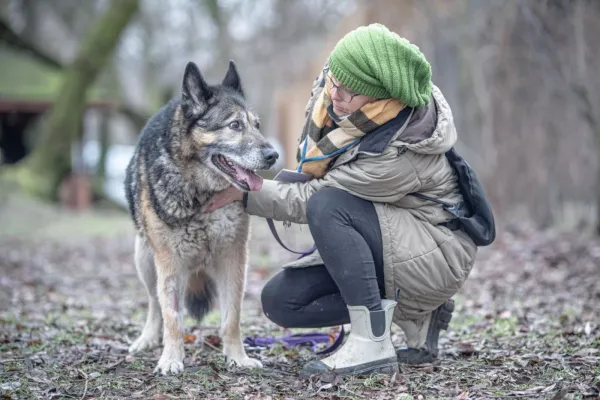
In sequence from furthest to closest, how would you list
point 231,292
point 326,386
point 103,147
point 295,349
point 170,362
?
1. point 103,147
2. point 295,349
3. point 231,292
4. point 170,362
5. point 326,386

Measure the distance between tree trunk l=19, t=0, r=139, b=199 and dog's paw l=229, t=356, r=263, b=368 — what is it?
11.8 m

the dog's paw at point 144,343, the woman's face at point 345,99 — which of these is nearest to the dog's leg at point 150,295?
the dog's paw at point 144,343

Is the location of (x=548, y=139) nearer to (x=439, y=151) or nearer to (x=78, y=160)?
(x=439, y=151)

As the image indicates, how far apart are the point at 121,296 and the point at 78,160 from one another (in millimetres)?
10227

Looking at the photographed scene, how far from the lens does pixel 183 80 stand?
3.85 m

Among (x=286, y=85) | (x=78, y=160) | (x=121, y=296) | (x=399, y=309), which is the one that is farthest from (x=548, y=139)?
(x=286, y=85)

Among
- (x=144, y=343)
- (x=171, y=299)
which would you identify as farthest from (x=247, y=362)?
(x=144, y=343)

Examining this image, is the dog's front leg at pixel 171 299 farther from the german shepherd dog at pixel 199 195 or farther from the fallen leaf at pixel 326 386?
the fallen leaf at pixel 326 386

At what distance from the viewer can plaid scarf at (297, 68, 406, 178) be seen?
3441 millimetres

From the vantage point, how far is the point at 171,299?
391 cm

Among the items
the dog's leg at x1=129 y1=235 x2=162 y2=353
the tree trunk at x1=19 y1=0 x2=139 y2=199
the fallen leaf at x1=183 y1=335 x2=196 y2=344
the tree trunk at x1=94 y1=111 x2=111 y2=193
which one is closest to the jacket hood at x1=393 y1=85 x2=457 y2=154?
the dog's leg at x1=129 y1=235 x2=162 y2=353

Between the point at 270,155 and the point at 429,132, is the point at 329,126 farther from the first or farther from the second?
the point at 429,132

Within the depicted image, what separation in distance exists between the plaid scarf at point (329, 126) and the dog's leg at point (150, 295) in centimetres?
122

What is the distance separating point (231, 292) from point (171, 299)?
13.0 inches
